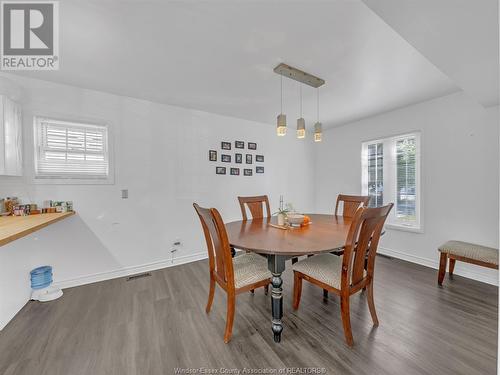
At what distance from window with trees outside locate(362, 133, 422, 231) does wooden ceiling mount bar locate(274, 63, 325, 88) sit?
6.26 feet

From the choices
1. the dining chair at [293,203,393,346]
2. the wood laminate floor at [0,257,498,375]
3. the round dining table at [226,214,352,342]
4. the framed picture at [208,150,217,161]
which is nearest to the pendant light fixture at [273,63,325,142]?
the round dining table at [226,214,352,342]

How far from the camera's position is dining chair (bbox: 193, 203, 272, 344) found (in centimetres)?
142

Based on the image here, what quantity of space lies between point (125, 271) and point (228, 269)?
80.0 inches

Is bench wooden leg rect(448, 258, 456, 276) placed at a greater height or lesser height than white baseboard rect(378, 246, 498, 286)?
greater

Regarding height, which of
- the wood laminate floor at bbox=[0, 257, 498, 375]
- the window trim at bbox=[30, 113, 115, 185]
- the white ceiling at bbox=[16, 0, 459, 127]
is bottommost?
the wood laminate floor at bbox=[0, 257, 498, 375]

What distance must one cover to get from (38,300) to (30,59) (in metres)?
2.40

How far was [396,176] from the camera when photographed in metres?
3.32

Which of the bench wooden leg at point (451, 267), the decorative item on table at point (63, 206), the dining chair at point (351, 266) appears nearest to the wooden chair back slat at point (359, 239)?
the dining chair at point (351, 266)

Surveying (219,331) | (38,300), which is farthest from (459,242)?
(38,300)

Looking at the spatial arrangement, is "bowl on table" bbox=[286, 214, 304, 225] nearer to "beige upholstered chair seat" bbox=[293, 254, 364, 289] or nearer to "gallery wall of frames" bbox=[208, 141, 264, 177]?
"beige upholstered chair seat" bbox=[293, 254, 364, 289]

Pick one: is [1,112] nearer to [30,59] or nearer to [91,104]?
[30,59]

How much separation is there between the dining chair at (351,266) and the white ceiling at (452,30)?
3.69 feet

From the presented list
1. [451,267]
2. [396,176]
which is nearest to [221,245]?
[451,267]

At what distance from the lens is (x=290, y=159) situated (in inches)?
170
